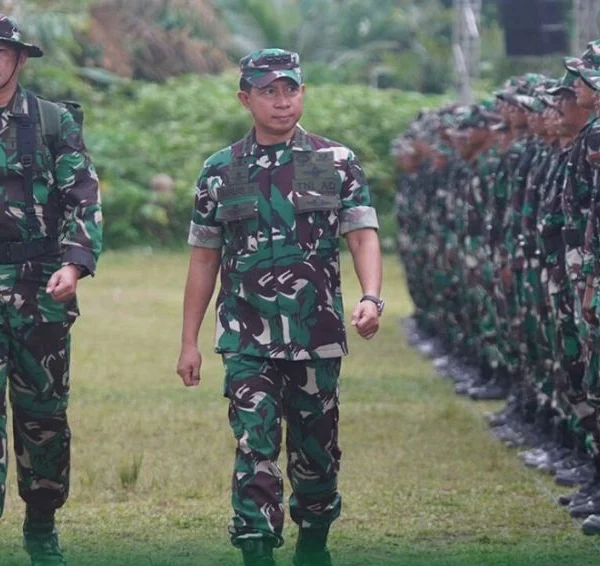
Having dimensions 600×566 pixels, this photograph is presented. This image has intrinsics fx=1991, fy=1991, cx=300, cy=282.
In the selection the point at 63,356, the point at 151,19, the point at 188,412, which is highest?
the point at 151,19

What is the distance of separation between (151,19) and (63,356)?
34990 millimetres

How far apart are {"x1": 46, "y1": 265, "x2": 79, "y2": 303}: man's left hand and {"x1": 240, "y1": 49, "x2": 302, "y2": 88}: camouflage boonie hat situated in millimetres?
946

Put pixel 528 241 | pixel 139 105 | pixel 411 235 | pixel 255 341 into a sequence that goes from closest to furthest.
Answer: pixel 255 341 → pixel 528 241 → pixel 411 235 → pixel 139 105

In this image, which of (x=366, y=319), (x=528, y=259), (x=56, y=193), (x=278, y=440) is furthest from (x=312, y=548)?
(x=528, y=259)

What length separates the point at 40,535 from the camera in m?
7.58

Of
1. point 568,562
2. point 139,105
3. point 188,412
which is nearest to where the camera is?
point 568,562

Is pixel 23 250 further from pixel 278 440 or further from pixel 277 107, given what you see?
pixel 278 440

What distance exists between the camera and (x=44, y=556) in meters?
7.51

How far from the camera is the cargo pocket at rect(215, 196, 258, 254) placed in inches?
280

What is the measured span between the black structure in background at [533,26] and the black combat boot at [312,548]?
1187 centimetres

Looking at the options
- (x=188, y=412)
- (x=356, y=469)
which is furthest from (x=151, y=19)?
(x=356, y=469)

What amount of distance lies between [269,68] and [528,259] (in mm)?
3904

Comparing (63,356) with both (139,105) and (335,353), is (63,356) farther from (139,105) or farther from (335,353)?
(139,105)

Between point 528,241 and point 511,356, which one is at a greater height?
point 528,241
